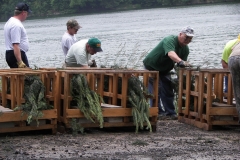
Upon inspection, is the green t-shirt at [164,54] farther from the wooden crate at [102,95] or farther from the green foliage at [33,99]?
the green foliage at [33,99]

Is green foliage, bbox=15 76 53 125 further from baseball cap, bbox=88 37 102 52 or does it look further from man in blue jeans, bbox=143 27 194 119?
man in blue jeans, bbox=143 27 194 119

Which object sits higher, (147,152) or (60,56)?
(147,152)

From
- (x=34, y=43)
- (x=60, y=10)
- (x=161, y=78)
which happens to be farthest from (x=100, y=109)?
(x=60, y=10)

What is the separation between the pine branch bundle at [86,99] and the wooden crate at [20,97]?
1.02ft

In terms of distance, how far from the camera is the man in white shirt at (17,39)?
9406 mm

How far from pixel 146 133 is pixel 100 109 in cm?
83

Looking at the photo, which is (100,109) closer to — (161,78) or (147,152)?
(147,152)

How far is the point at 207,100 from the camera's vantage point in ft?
29.2

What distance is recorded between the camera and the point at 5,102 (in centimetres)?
854

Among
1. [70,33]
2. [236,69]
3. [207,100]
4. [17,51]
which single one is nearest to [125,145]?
[207,100]

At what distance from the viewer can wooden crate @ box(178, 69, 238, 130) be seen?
29.4 ft

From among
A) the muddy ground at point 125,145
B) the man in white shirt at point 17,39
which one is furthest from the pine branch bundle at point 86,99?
→ the man in white shirt at point 17,39

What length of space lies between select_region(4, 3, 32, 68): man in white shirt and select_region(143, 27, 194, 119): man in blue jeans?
2.28 m

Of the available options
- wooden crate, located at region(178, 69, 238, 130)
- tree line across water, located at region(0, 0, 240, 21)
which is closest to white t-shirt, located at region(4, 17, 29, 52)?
wooden crate, located at region(178, 69, 238, 130)
